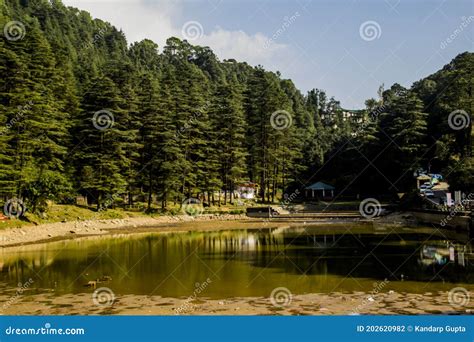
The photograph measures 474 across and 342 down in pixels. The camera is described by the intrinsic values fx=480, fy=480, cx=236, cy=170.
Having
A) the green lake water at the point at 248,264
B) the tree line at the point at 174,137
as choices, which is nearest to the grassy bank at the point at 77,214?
the tree line at the point at 174,137

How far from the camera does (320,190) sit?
68.8 m

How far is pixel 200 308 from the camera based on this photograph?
1230cm

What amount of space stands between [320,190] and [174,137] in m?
25.6

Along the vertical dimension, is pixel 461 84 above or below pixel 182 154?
above

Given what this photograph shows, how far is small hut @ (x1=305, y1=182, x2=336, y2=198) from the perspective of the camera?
67250mm

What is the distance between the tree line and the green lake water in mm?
11192

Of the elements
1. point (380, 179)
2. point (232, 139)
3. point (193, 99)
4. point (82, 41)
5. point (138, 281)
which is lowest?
point (138, 281)

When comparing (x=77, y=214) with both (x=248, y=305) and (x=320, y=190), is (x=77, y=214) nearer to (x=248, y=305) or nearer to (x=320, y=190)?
(x=248, y=305)

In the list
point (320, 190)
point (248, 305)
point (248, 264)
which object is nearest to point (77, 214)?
point (248, 264)

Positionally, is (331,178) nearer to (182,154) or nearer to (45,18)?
(182,154)

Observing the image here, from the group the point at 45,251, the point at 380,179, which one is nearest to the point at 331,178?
the point at 380,179

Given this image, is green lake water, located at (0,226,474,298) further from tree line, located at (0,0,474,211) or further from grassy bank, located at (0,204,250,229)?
tree line, located at (0,0,474,211)

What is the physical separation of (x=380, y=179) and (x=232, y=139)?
19462 millimetres

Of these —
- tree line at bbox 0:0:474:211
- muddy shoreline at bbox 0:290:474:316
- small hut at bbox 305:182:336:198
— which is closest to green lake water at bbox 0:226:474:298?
muddy shoreline at bbox 0:290:474:316
